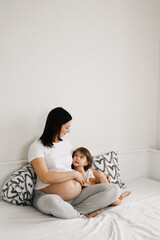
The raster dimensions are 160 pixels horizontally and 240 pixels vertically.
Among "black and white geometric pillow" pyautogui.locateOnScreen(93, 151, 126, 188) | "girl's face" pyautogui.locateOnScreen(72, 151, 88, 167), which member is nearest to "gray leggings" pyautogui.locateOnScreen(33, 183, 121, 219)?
"girl's face" pyautogui.locateOnScreen(72, 151, 88, 167)

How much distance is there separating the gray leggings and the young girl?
0.14 meters

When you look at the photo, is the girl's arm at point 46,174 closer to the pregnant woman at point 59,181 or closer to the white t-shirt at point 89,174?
the pregnant woman at point 59,181

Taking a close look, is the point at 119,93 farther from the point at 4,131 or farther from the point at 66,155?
the point at 4,131

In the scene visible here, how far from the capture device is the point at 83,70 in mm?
2287

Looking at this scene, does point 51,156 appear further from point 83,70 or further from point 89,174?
point 83,70

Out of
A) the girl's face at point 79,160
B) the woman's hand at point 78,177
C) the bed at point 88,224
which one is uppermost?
the girl's face at point 79,160

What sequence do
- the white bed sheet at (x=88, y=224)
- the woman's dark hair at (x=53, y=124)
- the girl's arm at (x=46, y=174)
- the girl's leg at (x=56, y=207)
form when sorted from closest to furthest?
the white bed sheet at (x=88, y=224) < the girl's leg at (x=56, y=207) < the girl's arm at (x=46, y=174) < the woman's dark hair at (x=53, y=124)

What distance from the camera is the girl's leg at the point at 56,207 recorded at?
1.57 m

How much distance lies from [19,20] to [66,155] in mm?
1088

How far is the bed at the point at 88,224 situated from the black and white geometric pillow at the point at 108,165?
37 centimetres

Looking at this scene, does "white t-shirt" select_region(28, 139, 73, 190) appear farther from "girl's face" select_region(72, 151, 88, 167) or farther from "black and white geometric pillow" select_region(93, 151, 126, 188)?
"black and white geometric pillow" select_region(93, 151, 126, 188)

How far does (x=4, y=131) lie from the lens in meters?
1.91

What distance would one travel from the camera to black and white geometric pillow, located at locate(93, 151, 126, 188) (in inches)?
87.7

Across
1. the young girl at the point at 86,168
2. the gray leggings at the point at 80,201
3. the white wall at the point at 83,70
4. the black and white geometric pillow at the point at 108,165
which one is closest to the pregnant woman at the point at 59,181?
the gray leggings at the point at 80,201
